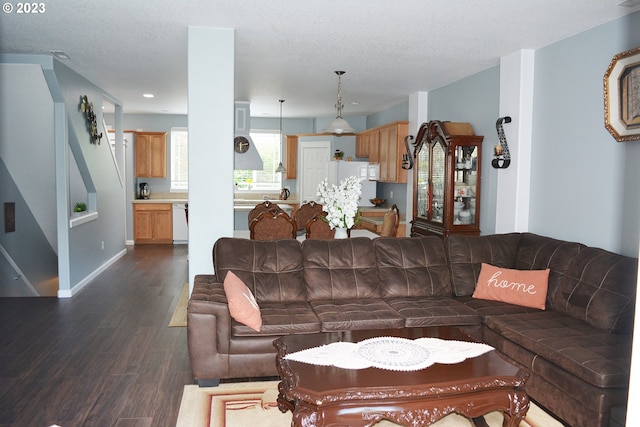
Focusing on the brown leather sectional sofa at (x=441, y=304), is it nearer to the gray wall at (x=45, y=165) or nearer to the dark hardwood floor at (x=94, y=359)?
the dark hardwood floor at (x=94, y=359)

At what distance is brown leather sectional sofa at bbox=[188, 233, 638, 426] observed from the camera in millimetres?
2977

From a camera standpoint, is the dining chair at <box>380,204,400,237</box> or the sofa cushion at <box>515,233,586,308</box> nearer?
the sofa cushion at <box>515,233,586,308</box>

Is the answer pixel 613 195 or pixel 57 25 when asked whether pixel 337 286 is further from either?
pixel 57 25

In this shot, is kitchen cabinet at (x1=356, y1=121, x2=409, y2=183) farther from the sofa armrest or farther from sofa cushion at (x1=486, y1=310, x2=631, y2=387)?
the sofa armrest

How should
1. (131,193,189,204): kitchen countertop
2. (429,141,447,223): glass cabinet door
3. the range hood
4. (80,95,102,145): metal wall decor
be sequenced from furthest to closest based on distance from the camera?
(131,193,189,204): kitchen countertop
the range hood
(80,95,102,145): metal wall decor
(429,141,447,223): glass cabinet door

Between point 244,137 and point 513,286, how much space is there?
5902 mm

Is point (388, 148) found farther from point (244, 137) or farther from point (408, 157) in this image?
point (244, 137)

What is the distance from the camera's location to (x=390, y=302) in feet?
13.3

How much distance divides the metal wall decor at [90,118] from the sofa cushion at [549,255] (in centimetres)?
538

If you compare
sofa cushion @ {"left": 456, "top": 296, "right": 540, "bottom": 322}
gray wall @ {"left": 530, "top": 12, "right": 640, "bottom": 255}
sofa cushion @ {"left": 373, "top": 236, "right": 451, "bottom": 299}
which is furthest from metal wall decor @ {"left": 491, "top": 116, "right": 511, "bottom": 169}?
sofa cushion @ {"left": 456, "top": 296, "right": 540, "bottom": 322}

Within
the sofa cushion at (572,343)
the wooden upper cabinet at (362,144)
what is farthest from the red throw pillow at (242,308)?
the wooden upper cabinet at (362,144)

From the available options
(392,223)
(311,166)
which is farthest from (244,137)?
(392,223)

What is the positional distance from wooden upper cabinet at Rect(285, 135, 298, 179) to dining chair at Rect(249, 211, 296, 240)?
5.65 m

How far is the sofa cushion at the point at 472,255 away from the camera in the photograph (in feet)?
14.4
